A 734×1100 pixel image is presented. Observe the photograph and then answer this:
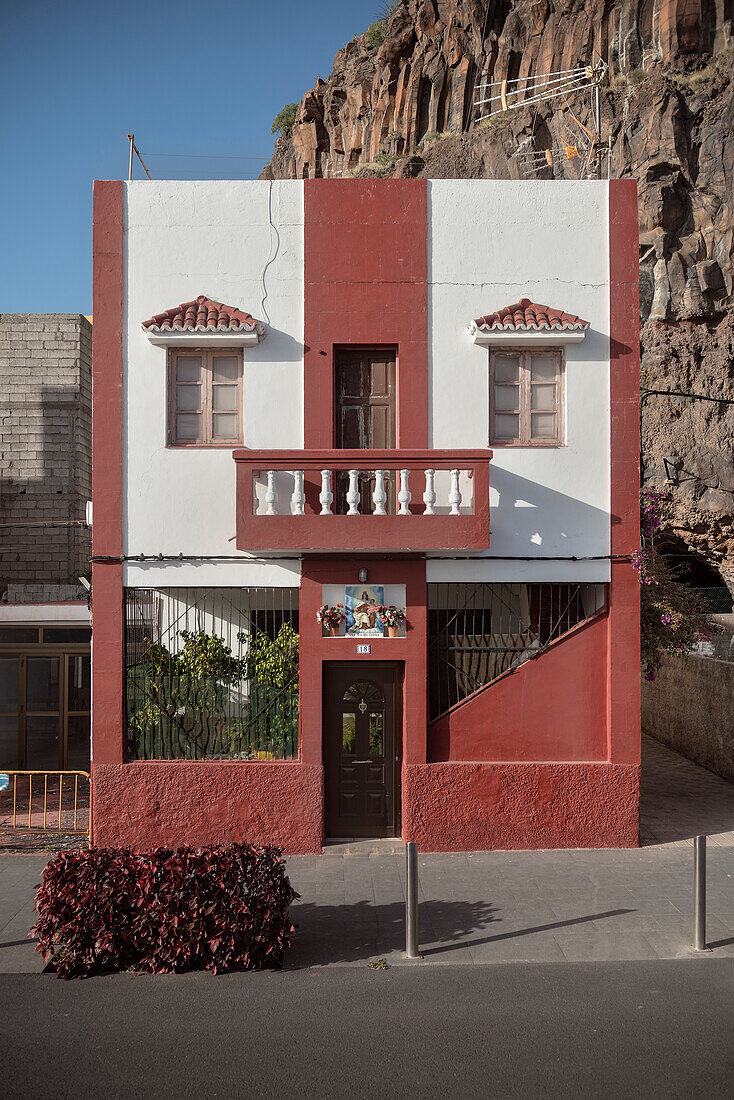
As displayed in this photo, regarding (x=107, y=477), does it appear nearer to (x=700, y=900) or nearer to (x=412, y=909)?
(x=412, y=909)

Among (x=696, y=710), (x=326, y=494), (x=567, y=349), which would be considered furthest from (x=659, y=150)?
(x=326, y=494)

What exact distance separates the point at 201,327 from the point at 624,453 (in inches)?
207

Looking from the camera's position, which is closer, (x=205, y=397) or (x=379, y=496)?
(x=379, y=496)

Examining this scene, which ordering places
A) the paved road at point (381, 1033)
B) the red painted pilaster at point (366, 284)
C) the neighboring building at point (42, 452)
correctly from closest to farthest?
the paved road at point (381, 1033)
the red painted pilaster at point (366, 284)
the neighboring building at point (42, 452)

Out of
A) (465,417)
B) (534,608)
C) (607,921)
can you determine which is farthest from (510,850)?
(465,417)

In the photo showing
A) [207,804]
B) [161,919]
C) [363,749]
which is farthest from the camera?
[363,749]

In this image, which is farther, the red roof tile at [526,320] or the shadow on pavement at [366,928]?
the red roof tile at [526,320]

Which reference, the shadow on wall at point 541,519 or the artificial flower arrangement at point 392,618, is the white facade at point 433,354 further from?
the artificial flower arrangement at point 392,618

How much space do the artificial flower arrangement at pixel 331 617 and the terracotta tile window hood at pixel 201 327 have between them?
3310 mm

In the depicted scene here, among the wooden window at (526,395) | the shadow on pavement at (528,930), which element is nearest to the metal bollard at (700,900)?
the shadow on pavement at (528,930)

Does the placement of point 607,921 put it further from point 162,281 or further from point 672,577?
point 162,281

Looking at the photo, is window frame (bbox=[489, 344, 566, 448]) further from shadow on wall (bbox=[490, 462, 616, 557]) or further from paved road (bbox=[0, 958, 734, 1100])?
paved road (bbox=[0, 958, 734, 1100])

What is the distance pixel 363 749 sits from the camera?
32.0 ft

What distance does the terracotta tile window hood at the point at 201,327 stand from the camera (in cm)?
941
